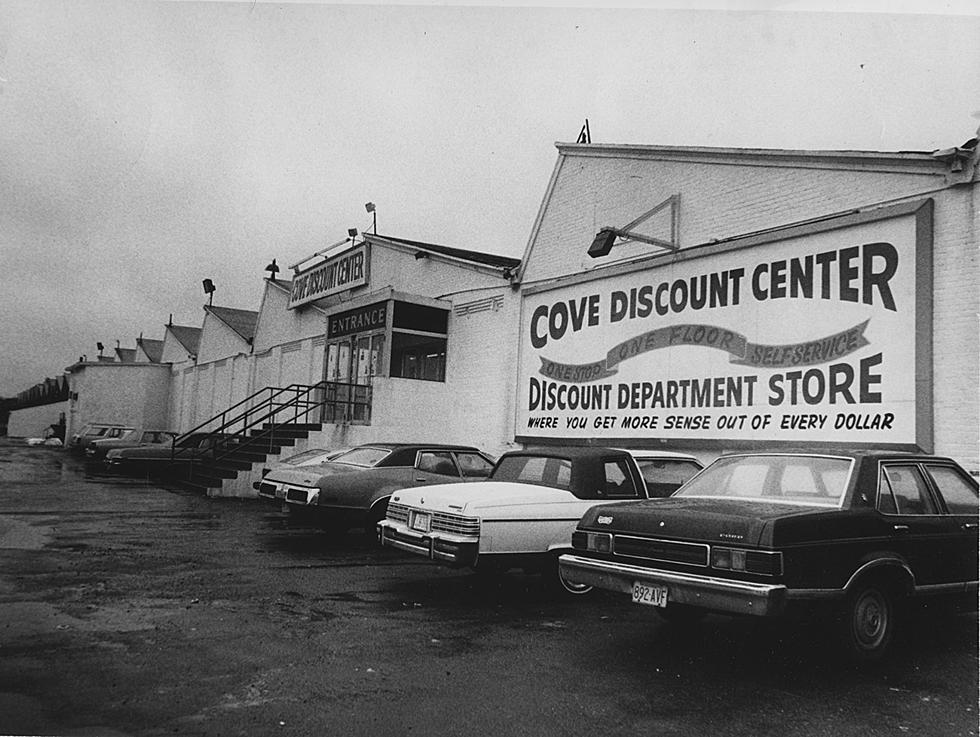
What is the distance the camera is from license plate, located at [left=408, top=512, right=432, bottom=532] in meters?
7.49

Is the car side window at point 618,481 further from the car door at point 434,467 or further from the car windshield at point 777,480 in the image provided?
the car door at point 434,467

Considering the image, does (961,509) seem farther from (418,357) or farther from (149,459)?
(149,459)

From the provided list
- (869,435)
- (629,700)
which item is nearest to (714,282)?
(869,435)

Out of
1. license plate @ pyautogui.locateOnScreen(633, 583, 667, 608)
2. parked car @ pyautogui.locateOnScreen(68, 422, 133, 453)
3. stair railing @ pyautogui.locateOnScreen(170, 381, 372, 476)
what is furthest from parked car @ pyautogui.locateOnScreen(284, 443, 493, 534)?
parked car @ pyautogui.locateOnScreen(68, 422, 133, 453)

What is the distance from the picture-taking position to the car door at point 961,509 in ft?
19.2

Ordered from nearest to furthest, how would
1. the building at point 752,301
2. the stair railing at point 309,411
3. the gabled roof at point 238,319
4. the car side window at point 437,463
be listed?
the building at point 752,301 < the car side window at point 437,463 < the stair railing at point 309,411 < the gabled roof at point 238,319

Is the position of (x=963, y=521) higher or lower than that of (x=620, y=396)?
lower

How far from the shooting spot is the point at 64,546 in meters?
9.48

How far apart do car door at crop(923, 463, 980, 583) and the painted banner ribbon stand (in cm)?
412

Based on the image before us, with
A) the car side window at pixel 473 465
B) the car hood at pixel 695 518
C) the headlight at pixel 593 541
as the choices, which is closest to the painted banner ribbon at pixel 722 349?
the car side window at pixel 473 465

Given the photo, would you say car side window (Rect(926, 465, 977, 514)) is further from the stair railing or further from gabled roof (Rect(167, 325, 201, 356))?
gabled roof (Rect(167, 325, 201, 356))

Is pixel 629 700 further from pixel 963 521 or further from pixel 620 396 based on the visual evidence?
pixel 620 396

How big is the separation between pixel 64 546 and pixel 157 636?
4804 mm

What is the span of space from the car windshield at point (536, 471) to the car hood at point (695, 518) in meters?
1.76
